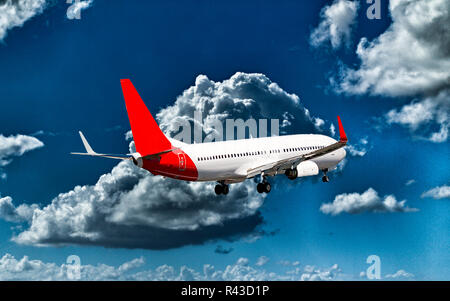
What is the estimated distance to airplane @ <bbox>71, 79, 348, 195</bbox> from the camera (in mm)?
60406

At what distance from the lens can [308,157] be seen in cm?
6819

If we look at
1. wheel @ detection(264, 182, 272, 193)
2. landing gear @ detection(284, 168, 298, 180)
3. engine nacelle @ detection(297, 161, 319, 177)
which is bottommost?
wheel @ detection(264, 182, 272, 193)

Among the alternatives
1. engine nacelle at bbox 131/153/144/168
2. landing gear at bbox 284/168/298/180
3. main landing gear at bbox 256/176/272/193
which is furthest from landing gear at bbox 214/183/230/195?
engine nacelle at bbox 131/153/144/168

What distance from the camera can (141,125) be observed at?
60.0m

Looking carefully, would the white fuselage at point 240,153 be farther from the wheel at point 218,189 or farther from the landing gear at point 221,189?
the wheel at point 218,189

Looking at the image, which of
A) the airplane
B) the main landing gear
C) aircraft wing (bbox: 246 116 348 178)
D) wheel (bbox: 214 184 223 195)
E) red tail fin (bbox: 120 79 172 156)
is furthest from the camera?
wheel (bbox: 214 184 223 195)

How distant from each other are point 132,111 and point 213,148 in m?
10.1

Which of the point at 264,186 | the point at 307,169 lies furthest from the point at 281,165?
the point at 307,169

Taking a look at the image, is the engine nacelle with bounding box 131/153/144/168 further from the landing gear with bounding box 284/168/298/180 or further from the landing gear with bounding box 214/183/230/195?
the landing gear with bounding box 284/168/298/180

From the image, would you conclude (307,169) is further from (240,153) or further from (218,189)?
(218,189)

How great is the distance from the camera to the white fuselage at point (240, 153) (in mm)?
64938

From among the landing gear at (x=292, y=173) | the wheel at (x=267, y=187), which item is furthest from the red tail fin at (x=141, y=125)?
the landing gear at (x=292, y=173)

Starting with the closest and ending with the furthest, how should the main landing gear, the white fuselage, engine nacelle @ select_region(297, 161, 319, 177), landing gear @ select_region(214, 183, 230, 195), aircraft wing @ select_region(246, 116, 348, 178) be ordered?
the white fuselage
aircraft wing @ select_region(246, 116, 348, 178)
the main landing gear
engine nacelle @ select_region(297, 161, 319, 177)
landing gear @ select_region(214, 183, 230, 195)
